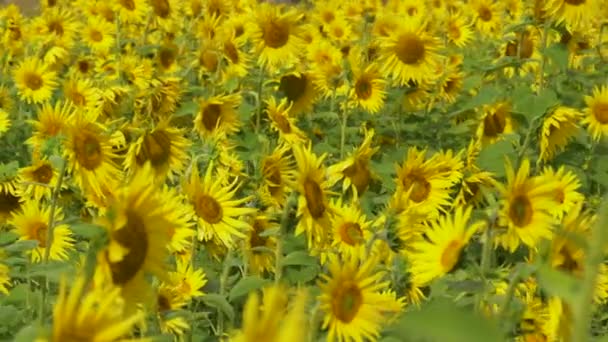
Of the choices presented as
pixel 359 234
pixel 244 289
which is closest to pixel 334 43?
pixel 359 234

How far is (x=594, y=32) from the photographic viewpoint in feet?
19.5

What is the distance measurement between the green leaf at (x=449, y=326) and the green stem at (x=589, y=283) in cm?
7

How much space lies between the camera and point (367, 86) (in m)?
4.29

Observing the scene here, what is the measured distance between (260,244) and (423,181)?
56cm

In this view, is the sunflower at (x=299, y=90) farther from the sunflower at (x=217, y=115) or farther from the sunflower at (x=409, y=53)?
the sunflower at (x=217, y=115)

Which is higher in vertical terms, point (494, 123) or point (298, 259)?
point (494, 123)

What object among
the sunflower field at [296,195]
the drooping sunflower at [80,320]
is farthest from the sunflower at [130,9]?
the drooping sunflower at [80,320]

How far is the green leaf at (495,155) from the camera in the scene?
315 cm

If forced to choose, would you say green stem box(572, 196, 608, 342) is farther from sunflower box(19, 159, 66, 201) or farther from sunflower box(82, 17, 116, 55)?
sunflower box(82, 17, 116, 55)

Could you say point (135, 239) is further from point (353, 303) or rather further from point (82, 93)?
point (82, 93)

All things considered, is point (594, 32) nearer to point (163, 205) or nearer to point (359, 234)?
point (359, 234)

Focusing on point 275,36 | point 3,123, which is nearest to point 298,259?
point 275,36

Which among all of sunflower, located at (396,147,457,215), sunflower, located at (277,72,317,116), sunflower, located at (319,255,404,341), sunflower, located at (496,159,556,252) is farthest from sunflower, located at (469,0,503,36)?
sunflower, located at (319,255,404,341)

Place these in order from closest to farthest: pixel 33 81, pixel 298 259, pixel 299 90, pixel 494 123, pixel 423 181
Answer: pixel 298 259, pixel 423 181, pixel 494 123, pixel 299 90, pixel 33 81
